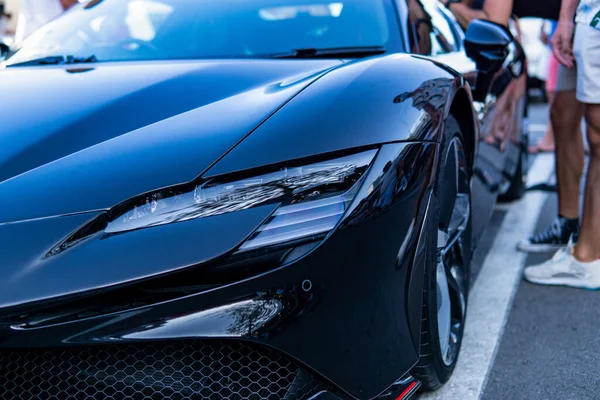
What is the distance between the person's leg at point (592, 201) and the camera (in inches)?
127

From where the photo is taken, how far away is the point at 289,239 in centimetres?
161

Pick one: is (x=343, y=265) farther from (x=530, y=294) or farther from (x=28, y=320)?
(x=530, y=294)

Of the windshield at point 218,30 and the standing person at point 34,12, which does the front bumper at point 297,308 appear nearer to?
the windshield at point 218,30

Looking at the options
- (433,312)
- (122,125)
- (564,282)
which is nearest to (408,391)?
(433,312)

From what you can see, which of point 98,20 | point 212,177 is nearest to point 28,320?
point 212,177

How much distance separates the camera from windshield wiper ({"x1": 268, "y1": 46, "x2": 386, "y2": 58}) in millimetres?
2629

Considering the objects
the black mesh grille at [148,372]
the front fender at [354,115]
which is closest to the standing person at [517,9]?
the front fender at [354,115]

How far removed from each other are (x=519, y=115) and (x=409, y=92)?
2.48 meters

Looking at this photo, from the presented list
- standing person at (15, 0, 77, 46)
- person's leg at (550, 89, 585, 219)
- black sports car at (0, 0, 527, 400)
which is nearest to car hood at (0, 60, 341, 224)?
black sports car at (0, 0, 527, 400)

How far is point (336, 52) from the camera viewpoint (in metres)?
2.65

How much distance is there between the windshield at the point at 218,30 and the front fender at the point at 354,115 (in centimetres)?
53

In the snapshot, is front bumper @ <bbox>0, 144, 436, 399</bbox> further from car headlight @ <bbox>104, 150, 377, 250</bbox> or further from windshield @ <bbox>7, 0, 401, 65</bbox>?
windshield @ <bbox>7, 0, 401, 65</bbox>

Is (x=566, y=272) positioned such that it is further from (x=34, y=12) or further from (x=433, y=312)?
(x=34, y=12)

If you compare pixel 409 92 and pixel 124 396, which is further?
pixel 409 92
